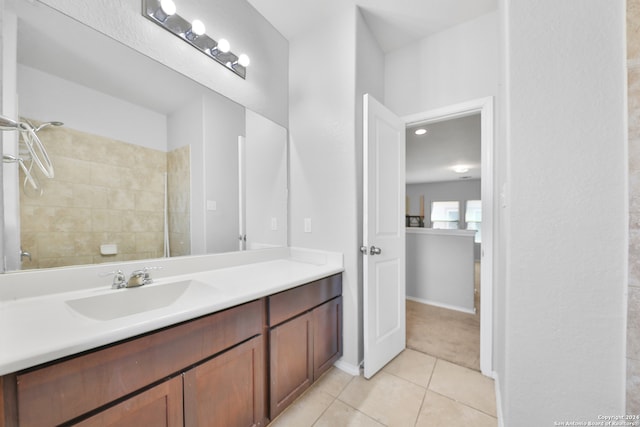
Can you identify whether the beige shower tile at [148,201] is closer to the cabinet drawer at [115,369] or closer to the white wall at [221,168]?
the white wall at [221,168]

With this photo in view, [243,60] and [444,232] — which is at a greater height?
[243,60]

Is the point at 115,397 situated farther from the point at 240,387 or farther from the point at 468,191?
the point at 468,191

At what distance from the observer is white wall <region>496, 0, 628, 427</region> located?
84 centimetres

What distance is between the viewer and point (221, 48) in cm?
155

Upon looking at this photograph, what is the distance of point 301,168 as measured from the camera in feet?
6.51

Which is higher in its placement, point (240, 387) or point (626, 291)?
point (626, 291)

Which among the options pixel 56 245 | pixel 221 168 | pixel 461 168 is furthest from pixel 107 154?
pixel 461 168

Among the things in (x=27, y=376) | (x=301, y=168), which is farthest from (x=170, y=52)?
(x=27, y=376)

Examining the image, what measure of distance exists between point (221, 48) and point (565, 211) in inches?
80.0

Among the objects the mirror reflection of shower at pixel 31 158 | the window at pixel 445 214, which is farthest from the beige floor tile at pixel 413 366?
the window at pixel 445 214

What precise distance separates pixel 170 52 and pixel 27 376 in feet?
5.06

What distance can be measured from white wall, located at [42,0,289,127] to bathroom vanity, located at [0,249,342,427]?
124 cm

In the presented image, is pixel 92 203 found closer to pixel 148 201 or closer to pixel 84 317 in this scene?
pixel 148 201

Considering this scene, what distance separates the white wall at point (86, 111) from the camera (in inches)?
38.2
